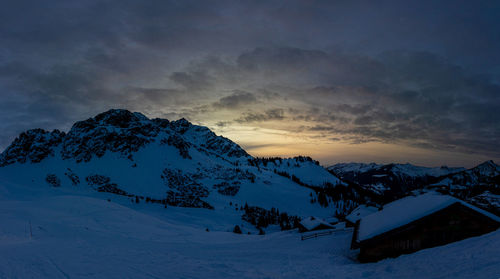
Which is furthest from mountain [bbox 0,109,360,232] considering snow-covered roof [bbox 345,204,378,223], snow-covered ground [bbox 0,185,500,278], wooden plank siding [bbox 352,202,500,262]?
wooden plank siding [bbox 352,202,500,262]

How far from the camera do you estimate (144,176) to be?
128750mm

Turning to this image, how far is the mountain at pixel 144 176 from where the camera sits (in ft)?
323

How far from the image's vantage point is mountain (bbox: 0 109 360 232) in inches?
Answer: 3875

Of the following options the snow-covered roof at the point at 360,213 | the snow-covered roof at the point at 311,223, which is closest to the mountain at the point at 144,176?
the snow-covered roof at the point at 311,223

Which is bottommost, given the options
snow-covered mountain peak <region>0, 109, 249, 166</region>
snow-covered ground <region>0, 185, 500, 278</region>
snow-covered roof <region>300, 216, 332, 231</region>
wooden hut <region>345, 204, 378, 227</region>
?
snow-covered roof <region>300, 216, 332, 231</region>

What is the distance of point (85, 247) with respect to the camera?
19625mm

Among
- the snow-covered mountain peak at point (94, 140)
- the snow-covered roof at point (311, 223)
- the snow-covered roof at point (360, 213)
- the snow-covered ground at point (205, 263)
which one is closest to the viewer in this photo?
the snow-covered ground at point (205, 263)

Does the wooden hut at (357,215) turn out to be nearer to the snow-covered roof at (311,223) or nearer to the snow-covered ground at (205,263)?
the snow-covered roof at (311,223)

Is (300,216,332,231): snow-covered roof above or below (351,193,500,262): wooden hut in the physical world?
below

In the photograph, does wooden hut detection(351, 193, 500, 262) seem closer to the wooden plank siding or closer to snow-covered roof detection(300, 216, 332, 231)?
the wooden plank siding

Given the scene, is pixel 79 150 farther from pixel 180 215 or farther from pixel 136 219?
pixel 136 219

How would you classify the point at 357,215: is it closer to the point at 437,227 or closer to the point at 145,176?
the point at 437,227

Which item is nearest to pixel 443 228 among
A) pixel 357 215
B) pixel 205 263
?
pixel 205 263

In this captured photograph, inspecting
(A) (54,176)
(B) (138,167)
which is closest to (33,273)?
(A) (54,176)
